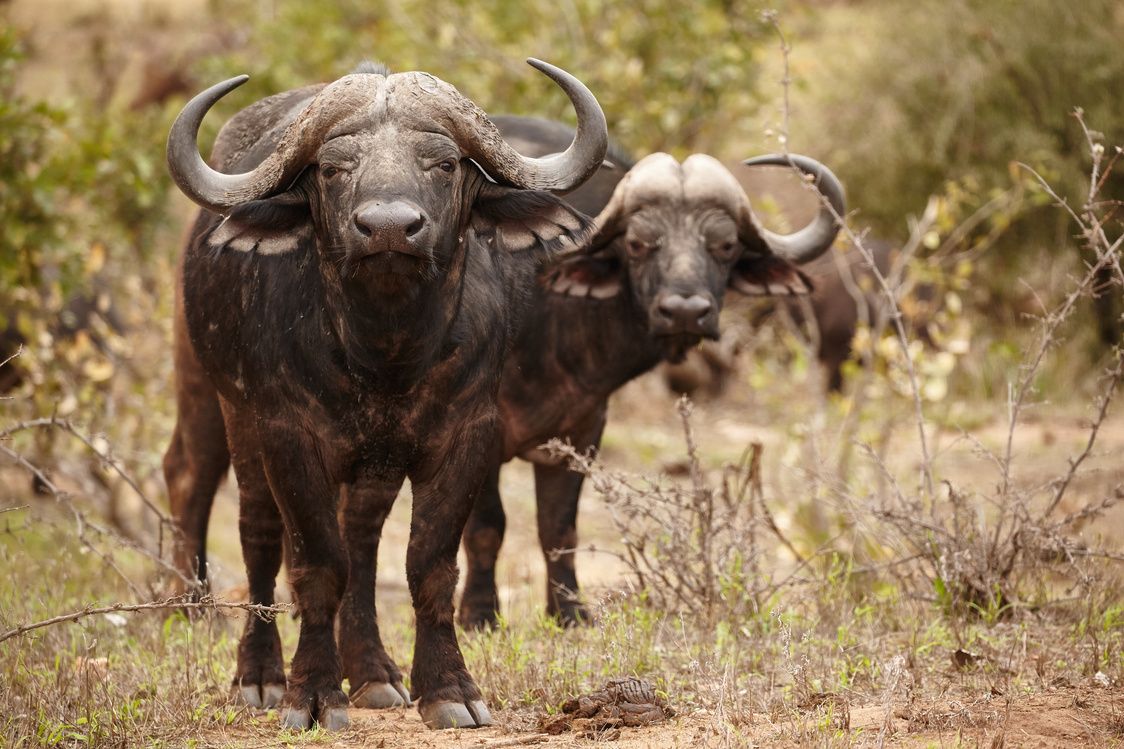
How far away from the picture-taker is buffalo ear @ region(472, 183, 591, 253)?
3549 mm

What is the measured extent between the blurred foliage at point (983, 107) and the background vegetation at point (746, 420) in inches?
1.5

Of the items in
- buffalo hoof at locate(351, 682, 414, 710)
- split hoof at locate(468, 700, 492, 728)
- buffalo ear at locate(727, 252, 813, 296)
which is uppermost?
buffalo ear at locate(727, 252, 813, 296)

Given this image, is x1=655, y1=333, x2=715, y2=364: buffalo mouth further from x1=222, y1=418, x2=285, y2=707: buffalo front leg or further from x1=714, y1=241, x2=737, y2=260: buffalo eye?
x1=222, y1=418, x2=285, y2=707: buffalo front leg

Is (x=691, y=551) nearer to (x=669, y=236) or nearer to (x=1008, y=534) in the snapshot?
(x=1008, y=534)

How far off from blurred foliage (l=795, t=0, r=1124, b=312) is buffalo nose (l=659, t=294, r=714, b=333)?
6.73m

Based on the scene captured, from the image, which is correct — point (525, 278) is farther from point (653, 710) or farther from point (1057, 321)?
point (1057, 321)

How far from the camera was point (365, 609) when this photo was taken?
12.7ft

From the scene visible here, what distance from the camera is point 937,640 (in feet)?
12.9

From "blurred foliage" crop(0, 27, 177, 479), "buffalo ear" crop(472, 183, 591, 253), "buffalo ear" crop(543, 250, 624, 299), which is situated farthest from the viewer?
"blurred foliage" crop(0, 27, 177, 479)

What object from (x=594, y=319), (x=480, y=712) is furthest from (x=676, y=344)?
(x=480, y=712)

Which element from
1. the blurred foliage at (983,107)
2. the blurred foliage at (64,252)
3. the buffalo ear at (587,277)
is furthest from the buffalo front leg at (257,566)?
the blurred foliage at (983,107)

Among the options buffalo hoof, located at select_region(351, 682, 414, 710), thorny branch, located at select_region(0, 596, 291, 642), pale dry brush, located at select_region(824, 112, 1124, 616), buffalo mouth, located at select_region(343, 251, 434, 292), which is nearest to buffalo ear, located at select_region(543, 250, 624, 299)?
pale dry brush, located at select_region(824, 112, 1124, 616)

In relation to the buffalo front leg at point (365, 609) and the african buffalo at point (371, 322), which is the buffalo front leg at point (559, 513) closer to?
the buffalo front leg at point (365, 609)

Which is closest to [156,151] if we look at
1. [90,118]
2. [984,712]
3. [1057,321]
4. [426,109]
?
[90,118]
